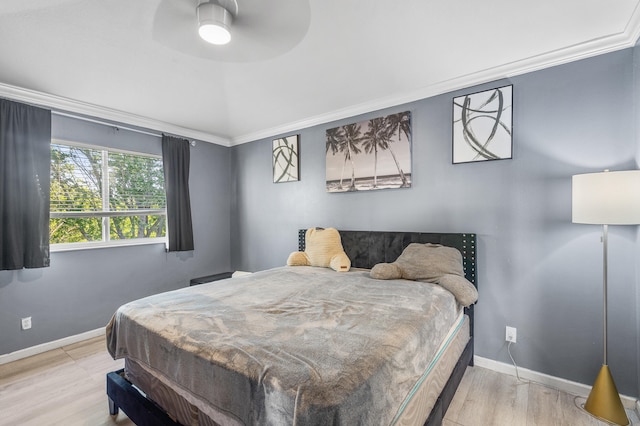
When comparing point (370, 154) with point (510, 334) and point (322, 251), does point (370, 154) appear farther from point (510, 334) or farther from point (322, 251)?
point (510, 334)

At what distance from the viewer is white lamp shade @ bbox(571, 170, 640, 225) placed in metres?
1.60

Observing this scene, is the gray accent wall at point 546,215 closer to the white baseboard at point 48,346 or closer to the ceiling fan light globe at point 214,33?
the ceiling fan light globe at point 214,33

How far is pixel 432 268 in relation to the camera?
2.31 m

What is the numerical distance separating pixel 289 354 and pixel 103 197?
10.6 ft

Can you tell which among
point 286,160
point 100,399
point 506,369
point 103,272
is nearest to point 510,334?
point 506,369

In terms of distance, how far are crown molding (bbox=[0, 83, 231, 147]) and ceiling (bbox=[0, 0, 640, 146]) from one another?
13mm

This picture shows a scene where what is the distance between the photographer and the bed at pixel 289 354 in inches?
38.5

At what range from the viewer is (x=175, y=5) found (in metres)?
1.63

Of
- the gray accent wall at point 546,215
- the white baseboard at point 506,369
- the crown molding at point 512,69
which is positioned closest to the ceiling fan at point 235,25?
the crown molding at point 512,69

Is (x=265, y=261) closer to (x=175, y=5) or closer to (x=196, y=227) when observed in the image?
(x=196, y=227)

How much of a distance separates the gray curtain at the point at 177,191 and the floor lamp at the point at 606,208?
397 cm

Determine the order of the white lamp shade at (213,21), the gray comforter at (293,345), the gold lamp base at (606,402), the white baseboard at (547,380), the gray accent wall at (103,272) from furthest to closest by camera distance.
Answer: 1. the gray accent wall at (103,272)
2. the white baseboard at (547,380)
3. the gold lamp base at (606,402)
4. the white lamp shade at (213,21)
5. the gray comforter at (293,345)

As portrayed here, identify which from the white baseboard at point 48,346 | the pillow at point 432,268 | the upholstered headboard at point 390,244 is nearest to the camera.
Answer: the pillow at point 432,268

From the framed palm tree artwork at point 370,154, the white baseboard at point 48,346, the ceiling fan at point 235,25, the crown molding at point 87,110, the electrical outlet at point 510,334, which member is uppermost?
the ceiling fan at point 235,25
